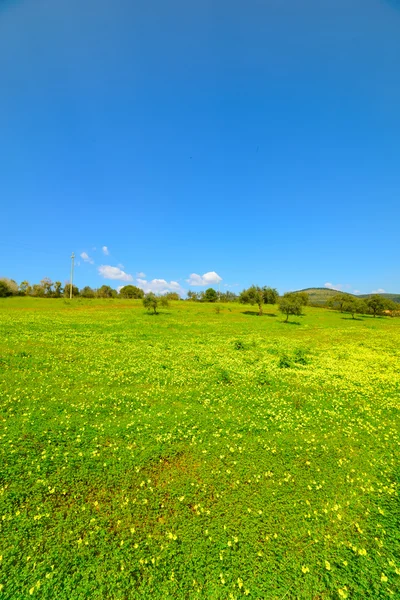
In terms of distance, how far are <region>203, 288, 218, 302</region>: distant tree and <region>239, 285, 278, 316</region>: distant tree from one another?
7048 centimetres

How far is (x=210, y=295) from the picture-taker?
521ft

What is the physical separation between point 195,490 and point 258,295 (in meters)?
77.9

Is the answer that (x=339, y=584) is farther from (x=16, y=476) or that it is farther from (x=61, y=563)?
(x=16, y=476)

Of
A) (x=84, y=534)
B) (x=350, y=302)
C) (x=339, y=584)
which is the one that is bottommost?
(x=339, y=584)

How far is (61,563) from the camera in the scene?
5.82m

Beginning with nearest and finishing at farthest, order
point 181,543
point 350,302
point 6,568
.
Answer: point 6,568, point 181,543, point 350,302

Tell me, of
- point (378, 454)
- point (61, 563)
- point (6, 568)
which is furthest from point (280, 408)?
point (6, 568)

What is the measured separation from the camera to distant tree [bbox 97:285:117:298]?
514ft

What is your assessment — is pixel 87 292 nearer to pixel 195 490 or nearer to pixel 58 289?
pixel 58 289

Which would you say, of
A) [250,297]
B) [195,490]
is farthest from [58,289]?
[195,490]

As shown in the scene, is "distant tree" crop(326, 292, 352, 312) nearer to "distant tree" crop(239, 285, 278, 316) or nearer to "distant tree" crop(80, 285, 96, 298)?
"distant tree" crop(239, 285, 278, 316)

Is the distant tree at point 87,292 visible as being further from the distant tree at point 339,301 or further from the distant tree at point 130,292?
the distant tree at point 339,301

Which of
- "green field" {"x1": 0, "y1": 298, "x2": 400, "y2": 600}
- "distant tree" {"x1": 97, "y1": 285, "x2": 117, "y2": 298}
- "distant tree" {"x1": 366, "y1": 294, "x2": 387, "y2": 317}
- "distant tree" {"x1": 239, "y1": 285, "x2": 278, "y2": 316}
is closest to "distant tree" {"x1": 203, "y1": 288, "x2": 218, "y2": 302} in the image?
"distant tree" {"x1": 97, "y1": 285, "x2": 117, "y2": 298}

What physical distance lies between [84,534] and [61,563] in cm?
67
